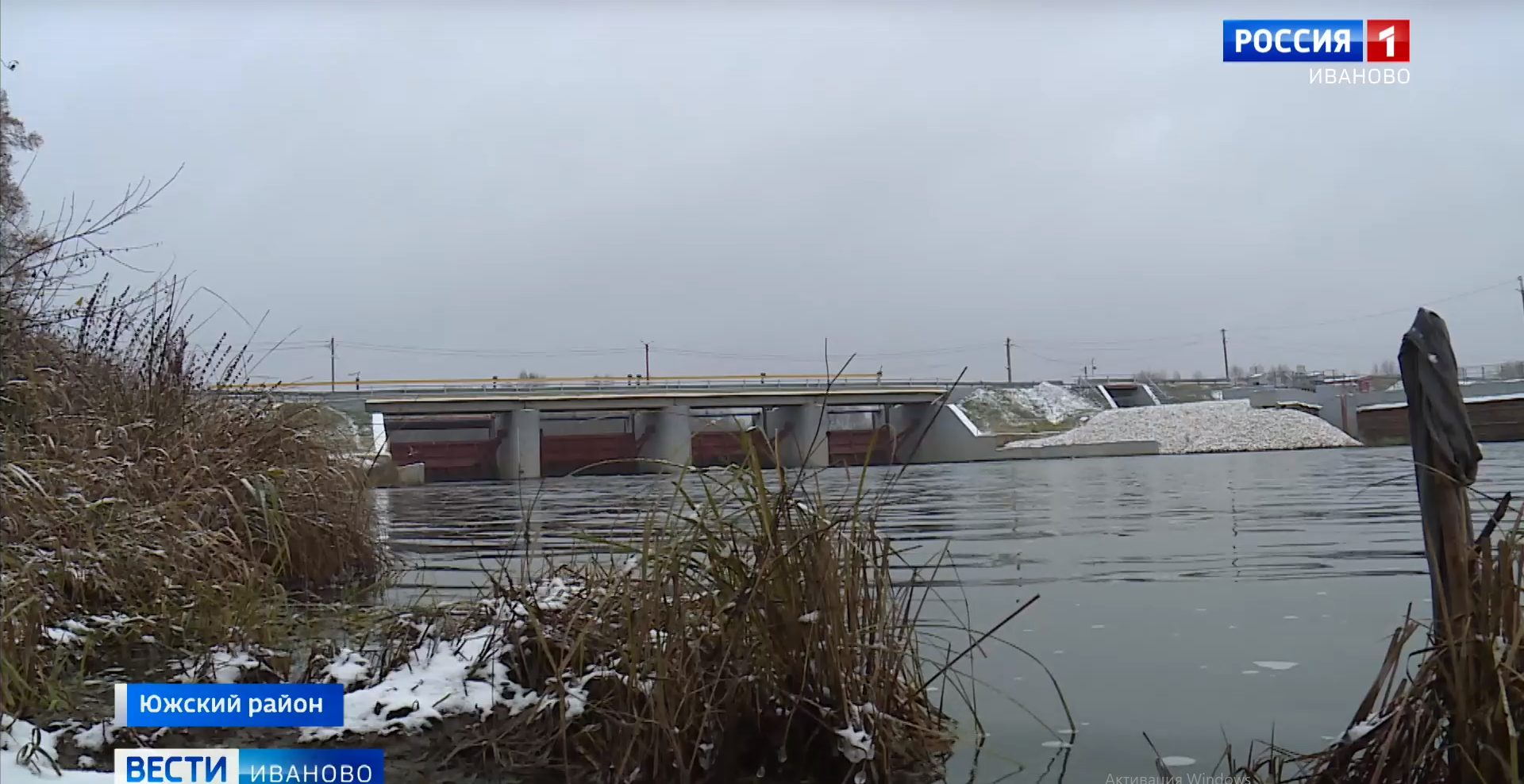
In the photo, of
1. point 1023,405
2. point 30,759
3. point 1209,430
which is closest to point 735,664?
point 30,759

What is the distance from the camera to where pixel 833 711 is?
241 cm

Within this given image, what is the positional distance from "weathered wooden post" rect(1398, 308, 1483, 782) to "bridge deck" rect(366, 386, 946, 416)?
2829 centimetres

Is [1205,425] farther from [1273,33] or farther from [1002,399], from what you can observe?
[1273,33]

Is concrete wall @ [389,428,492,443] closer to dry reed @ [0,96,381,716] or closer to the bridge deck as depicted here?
the bridge deck

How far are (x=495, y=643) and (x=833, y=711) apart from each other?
3.37 ft

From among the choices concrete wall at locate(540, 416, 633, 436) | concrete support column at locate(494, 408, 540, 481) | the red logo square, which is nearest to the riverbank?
the red logo square

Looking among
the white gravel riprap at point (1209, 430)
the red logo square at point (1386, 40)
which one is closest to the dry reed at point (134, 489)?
the red logo square at point (1386, 40)

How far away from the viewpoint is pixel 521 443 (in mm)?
34062

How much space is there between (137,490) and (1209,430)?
33874 mm

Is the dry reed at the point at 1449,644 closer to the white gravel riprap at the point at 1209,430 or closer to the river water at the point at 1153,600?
the river water at the point at 1153,600

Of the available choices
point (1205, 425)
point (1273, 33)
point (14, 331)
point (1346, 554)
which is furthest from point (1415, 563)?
point (1205, 425)

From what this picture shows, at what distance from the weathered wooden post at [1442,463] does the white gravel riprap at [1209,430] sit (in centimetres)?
3070

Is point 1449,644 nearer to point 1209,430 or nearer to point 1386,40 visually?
point 1386,40

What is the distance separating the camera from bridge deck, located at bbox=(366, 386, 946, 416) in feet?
111
